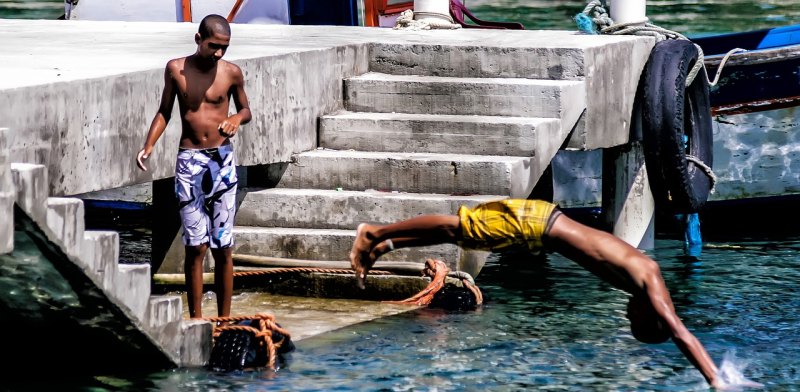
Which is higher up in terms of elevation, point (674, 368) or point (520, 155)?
point (520, 155)

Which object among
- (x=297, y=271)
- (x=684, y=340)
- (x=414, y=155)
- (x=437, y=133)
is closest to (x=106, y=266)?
(x=297, y=271)

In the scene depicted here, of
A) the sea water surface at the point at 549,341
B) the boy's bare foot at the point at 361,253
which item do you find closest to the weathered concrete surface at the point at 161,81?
the sea water surface at the point at 549,341

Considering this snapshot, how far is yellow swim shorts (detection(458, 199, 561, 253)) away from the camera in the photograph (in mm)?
7469

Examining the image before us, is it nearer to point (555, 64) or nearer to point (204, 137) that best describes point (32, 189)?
point (204, 137)

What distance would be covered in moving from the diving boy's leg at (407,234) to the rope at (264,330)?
0.73 metres

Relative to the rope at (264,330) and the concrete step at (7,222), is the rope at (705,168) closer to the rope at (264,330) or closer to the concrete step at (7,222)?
the rope at (264,330)

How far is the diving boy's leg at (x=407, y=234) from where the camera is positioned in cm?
751

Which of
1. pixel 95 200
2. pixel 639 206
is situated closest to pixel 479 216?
pixel 639 206

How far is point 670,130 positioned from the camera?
37.6 ft

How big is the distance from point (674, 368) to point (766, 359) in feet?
1.99

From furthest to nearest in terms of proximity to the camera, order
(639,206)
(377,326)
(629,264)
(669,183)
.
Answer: (639,206) < (669,183) < (377,326) < (629,264)

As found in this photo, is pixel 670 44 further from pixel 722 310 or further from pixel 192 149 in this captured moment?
pixel 192 149

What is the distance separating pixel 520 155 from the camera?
34.2 ft

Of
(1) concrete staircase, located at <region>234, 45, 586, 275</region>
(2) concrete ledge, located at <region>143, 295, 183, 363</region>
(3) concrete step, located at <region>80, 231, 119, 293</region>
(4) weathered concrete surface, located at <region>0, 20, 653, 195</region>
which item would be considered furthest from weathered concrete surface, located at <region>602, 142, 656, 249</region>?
(3) concrete step, located at <region>80, 231, 119, 293</region>
